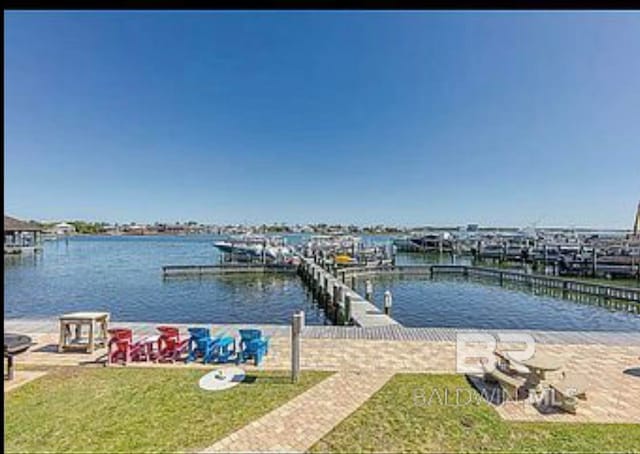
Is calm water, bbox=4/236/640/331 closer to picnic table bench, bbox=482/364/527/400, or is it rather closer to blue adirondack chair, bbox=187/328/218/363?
blue adirondack chair, bbox=187/328/218/363

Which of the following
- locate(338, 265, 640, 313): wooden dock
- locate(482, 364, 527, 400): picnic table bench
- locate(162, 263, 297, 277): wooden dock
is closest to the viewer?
locate(482, 364, 527, 400): picnic table bench

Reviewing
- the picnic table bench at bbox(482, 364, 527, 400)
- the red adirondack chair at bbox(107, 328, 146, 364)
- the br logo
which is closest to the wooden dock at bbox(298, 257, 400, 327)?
the br logo

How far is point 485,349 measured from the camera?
8344 millimetres

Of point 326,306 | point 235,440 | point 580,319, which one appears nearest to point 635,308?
point 580,319

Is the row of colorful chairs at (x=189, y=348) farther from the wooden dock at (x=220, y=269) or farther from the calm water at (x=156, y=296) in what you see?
the wooden dock at (x=220, y=269)

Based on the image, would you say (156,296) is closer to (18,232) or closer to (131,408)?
(131,408)

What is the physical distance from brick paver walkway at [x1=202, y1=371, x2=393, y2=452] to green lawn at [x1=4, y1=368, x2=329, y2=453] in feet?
0.61

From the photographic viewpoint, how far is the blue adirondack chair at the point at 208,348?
759 centimetres

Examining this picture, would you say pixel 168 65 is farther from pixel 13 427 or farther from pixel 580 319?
pixel 580 319

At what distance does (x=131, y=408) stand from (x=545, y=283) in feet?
80.4

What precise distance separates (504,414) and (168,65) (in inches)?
441

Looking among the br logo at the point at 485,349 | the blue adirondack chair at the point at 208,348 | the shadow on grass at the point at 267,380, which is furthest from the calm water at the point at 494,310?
the shadow on grass at the point at 267,380

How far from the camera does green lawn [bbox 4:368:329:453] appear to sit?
4508mm
